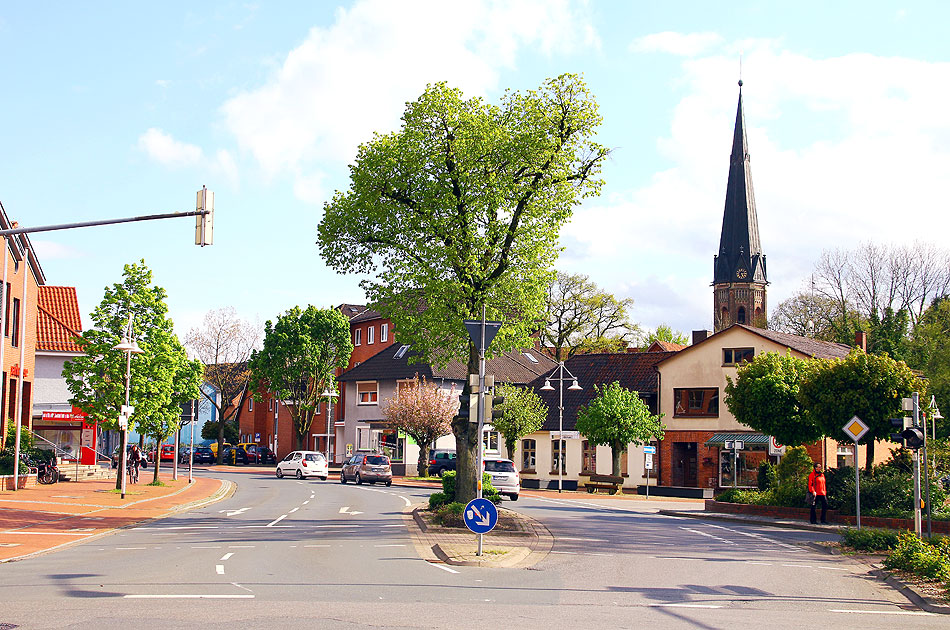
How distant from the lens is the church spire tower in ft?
326

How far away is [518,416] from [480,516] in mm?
39404

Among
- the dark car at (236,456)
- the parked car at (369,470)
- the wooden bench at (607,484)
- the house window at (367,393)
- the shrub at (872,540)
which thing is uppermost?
the house window at (367,393)

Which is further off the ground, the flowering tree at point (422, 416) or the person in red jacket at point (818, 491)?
the flowering tree at point (422, 416)

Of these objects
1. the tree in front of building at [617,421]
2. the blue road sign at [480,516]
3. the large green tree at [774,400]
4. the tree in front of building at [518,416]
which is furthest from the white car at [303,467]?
the blue road sign at [480,516]

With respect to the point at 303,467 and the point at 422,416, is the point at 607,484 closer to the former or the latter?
the point at 422,416

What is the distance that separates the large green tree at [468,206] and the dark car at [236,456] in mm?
57759

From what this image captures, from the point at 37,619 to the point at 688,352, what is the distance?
46872 millimetres

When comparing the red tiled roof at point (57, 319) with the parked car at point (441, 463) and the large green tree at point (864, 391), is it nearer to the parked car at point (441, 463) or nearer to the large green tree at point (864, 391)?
the parked car at point (441, 463)

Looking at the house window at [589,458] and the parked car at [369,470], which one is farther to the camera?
the house window at [589,458]

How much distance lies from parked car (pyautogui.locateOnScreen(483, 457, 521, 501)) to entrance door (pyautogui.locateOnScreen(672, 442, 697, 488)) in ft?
56.8

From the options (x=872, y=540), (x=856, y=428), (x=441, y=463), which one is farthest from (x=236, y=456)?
(x=872, y=540)

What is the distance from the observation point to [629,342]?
79.3 meters

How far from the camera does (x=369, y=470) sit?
1921 inches

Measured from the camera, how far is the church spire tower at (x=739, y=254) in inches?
3912
